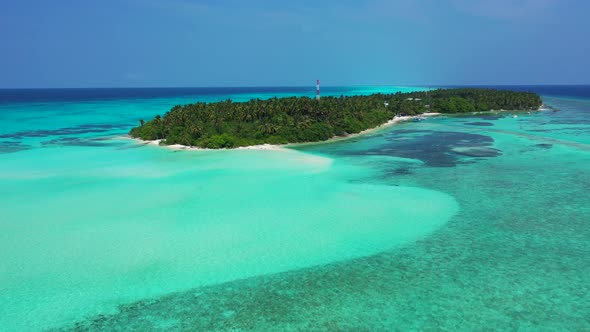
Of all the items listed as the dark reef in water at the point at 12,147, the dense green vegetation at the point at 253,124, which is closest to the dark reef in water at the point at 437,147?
the dense green vegetation at the point at 253,124

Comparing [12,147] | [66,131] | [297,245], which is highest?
[66,131]

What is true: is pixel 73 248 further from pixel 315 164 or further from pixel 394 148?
pixel 394 148

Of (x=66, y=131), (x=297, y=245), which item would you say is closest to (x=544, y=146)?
(x=297, y=245)

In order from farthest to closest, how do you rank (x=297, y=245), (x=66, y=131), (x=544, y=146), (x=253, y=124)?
(x=66, y=131)
(x=253, y=124)
(x=544, y=146)
(x=297, y=245)

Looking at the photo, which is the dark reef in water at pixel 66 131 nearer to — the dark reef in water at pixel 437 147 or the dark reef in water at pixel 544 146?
the dark reef in water at pixel 437 147

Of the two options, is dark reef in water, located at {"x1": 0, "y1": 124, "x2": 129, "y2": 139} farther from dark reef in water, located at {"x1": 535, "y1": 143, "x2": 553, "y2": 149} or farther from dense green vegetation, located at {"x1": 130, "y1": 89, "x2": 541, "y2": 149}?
dark reef in water, located at {"x1": 535, "y1": 143, "x2": 553, "y2": 149}

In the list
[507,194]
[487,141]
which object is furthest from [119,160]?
[487,141]

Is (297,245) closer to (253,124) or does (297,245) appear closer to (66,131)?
(253,124)

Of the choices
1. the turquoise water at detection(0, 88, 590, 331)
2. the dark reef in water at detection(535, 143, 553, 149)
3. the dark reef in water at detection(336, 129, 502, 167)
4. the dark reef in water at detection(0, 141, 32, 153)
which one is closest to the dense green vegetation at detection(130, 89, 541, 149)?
the dark reef in water at detection(336, 129, 502, 167)
